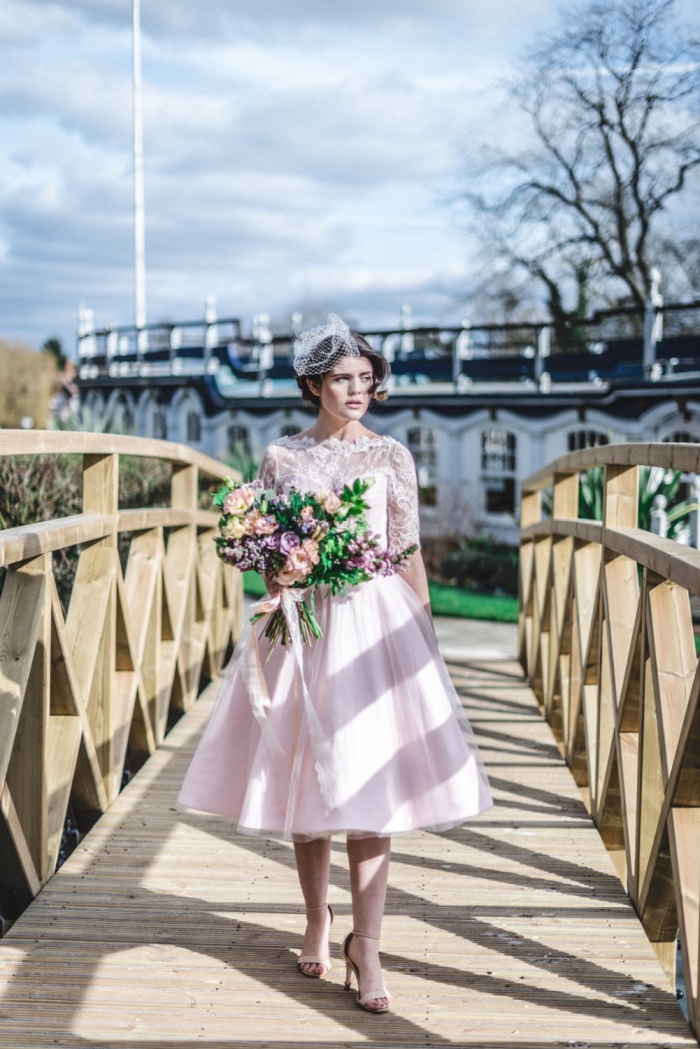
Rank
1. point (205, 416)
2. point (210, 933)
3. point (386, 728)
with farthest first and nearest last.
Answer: point (205, 416), point (210, 933), point (386, 728)

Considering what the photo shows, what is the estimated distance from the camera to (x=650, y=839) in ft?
10.4

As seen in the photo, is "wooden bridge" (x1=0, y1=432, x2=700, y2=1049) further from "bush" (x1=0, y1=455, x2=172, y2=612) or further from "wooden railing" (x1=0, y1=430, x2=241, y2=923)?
"bush" (x1=0, y1=455, x2=172, y2=612)

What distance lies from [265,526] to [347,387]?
1.68 feet

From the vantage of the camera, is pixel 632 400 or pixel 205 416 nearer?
pixel 632 400

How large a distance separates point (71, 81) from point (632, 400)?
36.7 m

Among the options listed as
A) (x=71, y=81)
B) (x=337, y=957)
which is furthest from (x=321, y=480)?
(x=71, y=81)

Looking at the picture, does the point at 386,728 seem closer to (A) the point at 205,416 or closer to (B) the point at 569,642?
(B) the point at 569,642

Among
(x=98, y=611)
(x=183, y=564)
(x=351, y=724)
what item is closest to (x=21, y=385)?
(x=183, y=564)

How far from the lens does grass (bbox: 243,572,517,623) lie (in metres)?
12.5

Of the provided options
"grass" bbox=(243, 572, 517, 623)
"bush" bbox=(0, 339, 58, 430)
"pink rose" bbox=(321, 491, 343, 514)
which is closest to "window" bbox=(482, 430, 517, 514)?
"grass" bbox=(243, 572, 517, 623)

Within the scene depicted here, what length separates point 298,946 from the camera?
3082mm

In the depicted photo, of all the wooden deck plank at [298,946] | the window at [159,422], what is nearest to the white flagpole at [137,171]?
the window at [159,422]

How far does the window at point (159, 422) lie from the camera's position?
Result: 26.3 meters

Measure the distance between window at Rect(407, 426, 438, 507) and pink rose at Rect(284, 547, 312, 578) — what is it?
1686cm
